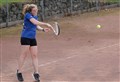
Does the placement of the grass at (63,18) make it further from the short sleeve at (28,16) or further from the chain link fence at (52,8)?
the short sleeve at (28,16)

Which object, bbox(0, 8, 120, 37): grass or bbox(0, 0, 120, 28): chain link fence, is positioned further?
bbox(0, 0, 120, 28): chain link fence

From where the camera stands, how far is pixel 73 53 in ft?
39.9

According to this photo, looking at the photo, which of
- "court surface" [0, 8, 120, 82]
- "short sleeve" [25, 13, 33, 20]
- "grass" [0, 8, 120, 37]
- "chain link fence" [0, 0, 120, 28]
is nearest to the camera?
"short sleeve" [25, 13, 33, 20]

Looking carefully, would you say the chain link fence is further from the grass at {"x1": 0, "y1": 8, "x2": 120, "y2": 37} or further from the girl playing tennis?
the girl playing tennis

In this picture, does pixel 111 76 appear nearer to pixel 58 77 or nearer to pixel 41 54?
pixel 58 77

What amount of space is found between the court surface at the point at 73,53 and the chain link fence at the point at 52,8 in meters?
0.94

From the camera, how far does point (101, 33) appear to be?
53.7 ft

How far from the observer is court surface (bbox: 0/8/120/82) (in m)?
9.31

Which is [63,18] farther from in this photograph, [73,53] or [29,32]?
[29,32]

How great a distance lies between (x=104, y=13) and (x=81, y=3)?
1.34 meters

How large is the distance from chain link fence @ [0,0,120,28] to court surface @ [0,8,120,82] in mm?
937

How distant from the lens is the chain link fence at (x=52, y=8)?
1792 centimetres

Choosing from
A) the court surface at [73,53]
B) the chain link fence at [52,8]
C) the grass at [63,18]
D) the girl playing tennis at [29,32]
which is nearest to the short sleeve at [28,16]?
the girl playing tennis at [29,32]

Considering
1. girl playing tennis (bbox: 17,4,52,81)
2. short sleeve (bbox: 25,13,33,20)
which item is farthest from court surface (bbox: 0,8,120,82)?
short sleeve (bbox: 25,13,33,20)
